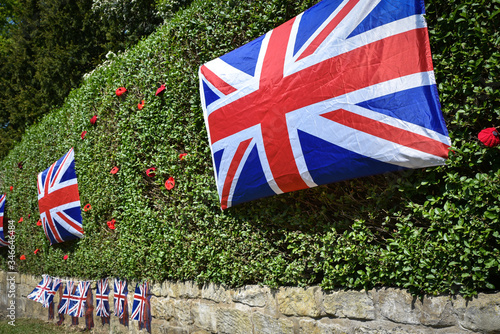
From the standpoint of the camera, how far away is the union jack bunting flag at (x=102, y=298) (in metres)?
5.36

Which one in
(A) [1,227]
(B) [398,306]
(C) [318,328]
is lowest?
(C) [318,328]

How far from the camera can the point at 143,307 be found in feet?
15.0

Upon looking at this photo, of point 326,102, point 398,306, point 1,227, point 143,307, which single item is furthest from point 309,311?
point 1,227

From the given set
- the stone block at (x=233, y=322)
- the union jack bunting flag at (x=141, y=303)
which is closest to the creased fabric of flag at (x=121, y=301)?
the union jack bunting flag at (x=141, y=303)

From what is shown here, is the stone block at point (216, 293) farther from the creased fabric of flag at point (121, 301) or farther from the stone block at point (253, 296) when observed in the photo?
the creased fabric of flag at point (121, 301)

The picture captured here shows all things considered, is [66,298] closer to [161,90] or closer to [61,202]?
[61,202]

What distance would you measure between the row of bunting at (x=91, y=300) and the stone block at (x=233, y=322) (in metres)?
1.33

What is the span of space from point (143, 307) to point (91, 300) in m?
1.68

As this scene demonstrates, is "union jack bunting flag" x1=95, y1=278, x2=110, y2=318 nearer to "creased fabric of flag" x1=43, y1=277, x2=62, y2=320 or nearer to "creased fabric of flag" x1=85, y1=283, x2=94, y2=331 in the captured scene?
"creased fabric of flag" x1=85, y1=283, x2=94, y2=331

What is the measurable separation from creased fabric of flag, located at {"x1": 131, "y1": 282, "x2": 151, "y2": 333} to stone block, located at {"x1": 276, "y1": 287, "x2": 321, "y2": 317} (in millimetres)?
2110

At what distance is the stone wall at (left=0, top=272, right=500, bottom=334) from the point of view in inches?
81.8

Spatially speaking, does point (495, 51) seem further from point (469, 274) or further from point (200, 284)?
point (200, 284)

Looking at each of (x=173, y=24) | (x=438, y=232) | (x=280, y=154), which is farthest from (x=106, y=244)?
(x=438, y=232)

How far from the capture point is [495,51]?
197cm
